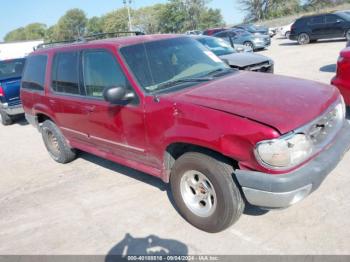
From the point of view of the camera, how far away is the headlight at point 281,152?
2.79 meters

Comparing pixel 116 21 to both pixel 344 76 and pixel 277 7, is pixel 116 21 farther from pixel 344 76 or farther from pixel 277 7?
pixel 344 76

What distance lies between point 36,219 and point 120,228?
1.21 meters

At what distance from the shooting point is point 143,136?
383 cm

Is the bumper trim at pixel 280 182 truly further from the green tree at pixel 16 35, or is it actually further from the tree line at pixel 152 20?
the green tree at pixel 16 35

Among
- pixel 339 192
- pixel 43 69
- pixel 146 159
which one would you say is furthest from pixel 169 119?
pixel 43 69

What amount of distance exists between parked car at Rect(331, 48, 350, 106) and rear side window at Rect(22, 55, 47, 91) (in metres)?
4.83

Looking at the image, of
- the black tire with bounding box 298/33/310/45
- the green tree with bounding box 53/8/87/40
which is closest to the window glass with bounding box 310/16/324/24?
the black tire with bounding box 298/33/310/45

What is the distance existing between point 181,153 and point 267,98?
1056 millimetres

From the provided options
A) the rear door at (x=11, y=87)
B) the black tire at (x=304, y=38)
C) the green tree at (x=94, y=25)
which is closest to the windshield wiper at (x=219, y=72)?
the rear door at (x=11, y=87)

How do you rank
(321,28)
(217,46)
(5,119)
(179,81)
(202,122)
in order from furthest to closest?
(321,28)
(217,46)
(5,119)
(179,81)
(202,122)

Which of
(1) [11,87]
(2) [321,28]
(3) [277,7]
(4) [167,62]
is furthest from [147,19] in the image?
(4) [167,62]

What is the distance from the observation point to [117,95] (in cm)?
357

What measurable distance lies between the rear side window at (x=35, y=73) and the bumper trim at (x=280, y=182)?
3.95 meters

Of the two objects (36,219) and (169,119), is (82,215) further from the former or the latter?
(169,119)
